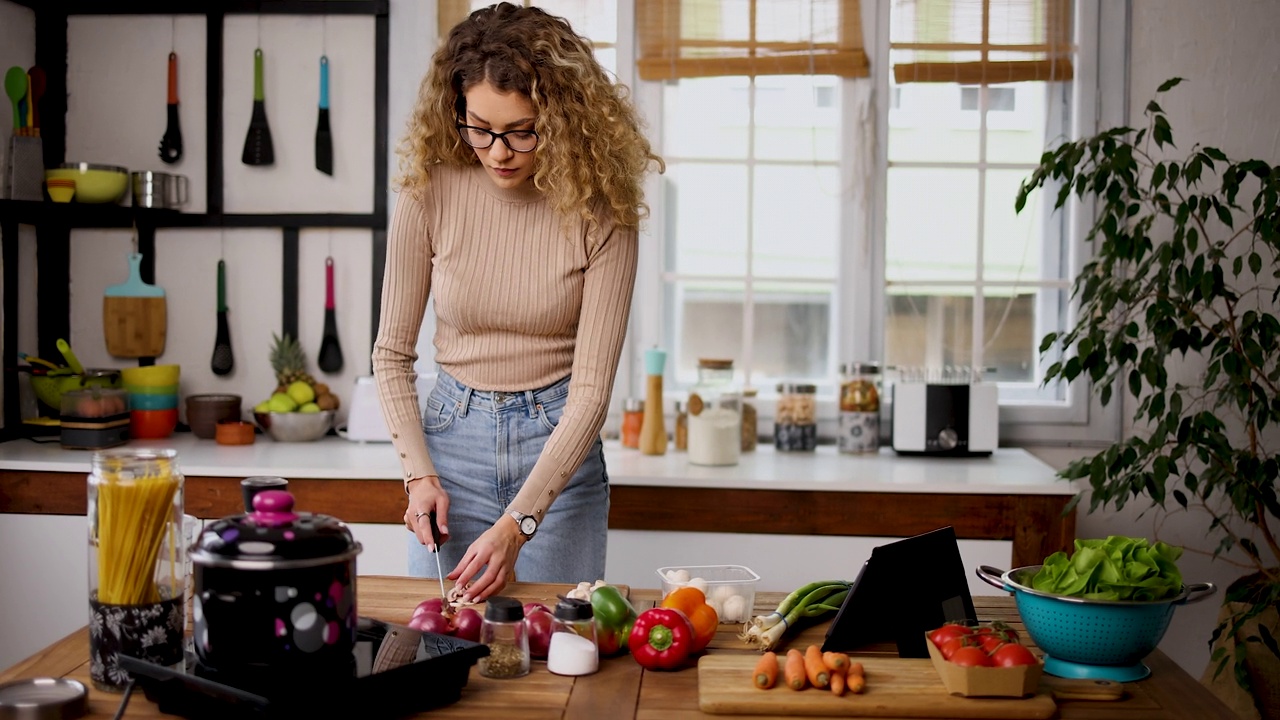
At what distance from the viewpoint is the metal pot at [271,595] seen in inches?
50.4

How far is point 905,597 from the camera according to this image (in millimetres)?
1652

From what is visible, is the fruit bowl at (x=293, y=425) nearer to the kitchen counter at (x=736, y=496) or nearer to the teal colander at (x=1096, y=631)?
the kitchen counter at (x=736, y=496)

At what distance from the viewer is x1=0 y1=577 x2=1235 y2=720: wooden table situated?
140 centimetres

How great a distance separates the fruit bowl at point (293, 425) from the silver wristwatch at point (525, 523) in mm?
1643

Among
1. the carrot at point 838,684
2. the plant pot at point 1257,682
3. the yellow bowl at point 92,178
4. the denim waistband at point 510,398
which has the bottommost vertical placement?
the plant pot at point 1257,682

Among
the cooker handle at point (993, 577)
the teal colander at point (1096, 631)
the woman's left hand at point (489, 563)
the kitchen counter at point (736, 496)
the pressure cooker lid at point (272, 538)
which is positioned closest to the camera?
the pressure cooker lid at point (272, 538)

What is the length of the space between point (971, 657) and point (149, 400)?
2.74 metres

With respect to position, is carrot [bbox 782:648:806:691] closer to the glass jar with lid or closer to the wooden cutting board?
the wooden cutting board

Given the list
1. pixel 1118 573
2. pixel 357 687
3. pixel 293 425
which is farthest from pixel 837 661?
pixel 293 425

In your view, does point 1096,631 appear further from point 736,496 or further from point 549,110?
point 736,496

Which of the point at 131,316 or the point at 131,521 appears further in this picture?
the point at 131,316

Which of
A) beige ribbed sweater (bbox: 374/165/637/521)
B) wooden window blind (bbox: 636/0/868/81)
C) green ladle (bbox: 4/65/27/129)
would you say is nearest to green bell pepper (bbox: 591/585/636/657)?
beige ribbed sweater (bbox: 374/165/637/521)

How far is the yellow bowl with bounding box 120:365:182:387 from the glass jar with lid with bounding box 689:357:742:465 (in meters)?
1.56

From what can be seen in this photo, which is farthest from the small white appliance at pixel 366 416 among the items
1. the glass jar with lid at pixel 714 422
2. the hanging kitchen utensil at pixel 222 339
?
the glass jar with lid at pixel 714 422
